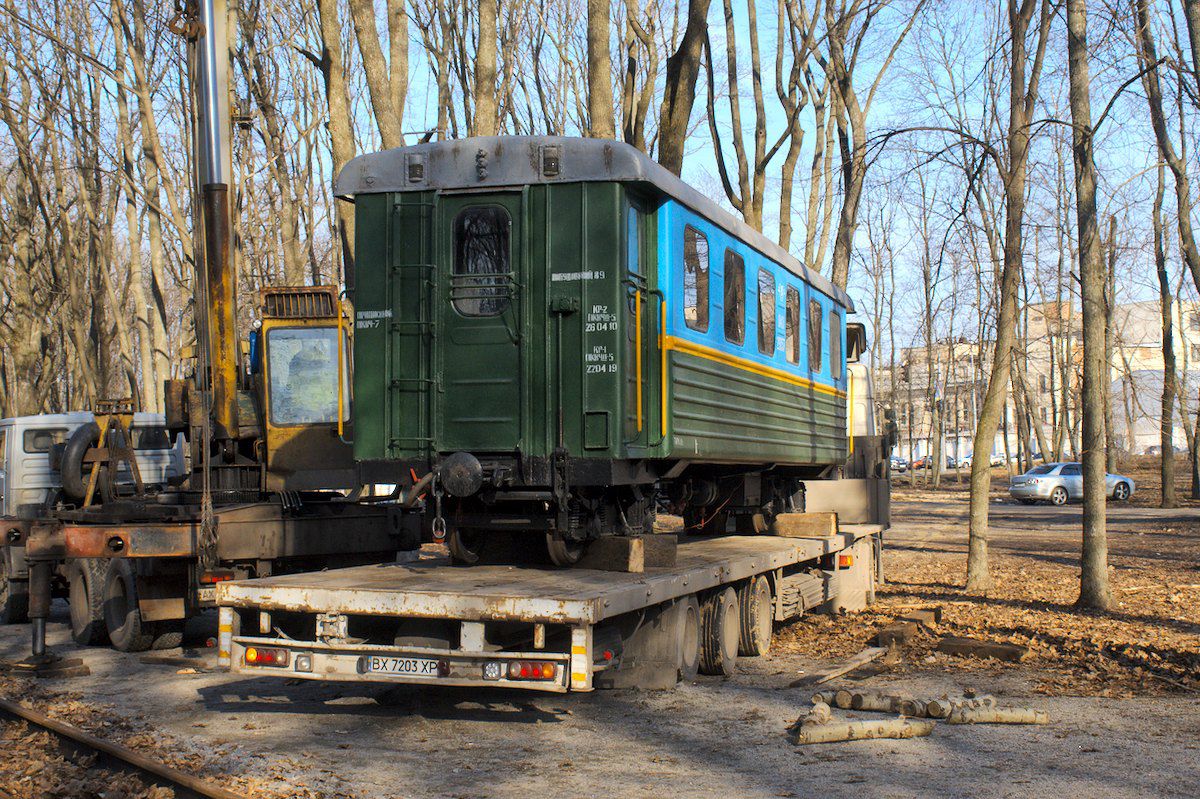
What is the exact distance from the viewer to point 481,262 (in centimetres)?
914

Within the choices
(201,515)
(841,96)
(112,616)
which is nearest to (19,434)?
(112,616)

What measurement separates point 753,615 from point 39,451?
31.1 ft

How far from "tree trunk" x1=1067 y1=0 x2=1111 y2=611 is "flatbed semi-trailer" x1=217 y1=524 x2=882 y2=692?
5008 millimetres

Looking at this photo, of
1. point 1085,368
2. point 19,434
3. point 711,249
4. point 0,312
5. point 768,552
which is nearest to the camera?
point 711,249

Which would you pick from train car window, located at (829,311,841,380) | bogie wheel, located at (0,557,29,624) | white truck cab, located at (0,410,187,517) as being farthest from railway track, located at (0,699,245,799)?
train car window, located at (829,311,841,380)

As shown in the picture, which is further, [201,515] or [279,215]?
[279,215]

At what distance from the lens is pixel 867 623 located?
1326 cm

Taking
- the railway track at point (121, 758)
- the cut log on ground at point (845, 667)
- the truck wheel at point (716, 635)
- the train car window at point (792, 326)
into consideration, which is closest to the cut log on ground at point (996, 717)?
the cut log on ground at point (845, 667)

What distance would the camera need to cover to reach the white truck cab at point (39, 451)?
49.0 feet

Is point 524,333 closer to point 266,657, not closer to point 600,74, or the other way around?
point 266,657

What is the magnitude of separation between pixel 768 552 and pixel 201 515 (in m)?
4.81

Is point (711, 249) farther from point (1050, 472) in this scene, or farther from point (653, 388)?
point (1050, 472)

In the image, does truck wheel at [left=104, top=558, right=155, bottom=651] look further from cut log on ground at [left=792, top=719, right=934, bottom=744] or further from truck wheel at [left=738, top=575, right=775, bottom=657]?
cut log on ground at [left=792, top=719, right=934, bottom=744]

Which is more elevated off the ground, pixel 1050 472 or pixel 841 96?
pixel 841 96
